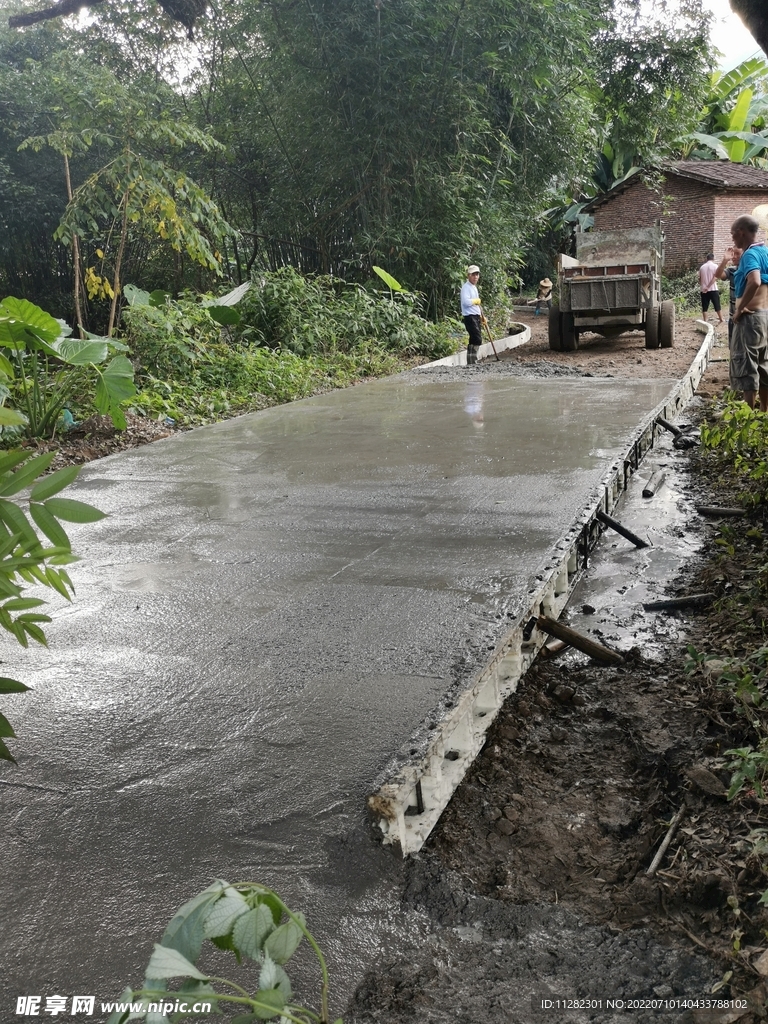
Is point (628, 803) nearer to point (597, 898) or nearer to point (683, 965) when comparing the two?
point (597, 898)

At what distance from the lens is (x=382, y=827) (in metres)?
2.34

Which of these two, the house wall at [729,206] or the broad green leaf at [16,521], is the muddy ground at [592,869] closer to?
the broad green leaf at [16,521]

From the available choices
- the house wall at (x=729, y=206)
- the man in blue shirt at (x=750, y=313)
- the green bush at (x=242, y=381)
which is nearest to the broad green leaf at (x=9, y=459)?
the man in blue shirt at (x=750, y=313)

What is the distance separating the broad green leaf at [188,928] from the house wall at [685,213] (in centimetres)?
2885

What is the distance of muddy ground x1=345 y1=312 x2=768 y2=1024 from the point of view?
1903 mm

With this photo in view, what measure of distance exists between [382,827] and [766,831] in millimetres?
1008

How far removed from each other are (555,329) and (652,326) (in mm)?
1590

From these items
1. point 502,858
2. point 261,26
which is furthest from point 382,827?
point 261,26

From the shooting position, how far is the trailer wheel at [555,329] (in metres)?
14.9

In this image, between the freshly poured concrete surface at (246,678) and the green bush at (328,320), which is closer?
the freshly poured concrete surface at (246,678)

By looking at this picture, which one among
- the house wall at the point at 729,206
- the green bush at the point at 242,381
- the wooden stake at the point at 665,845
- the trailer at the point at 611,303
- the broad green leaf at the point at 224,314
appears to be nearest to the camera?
the wooden stake at the point at 665,845

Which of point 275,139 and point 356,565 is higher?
point 275,139

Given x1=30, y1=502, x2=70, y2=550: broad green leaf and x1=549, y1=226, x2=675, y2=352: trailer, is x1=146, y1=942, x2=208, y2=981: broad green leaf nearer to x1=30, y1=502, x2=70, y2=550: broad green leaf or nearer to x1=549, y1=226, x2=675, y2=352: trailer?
x1=30, y1=502, x2=70, y2=550: broad green leaf

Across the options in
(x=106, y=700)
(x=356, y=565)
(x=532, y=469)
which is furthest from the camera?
(x=532, y=469)
